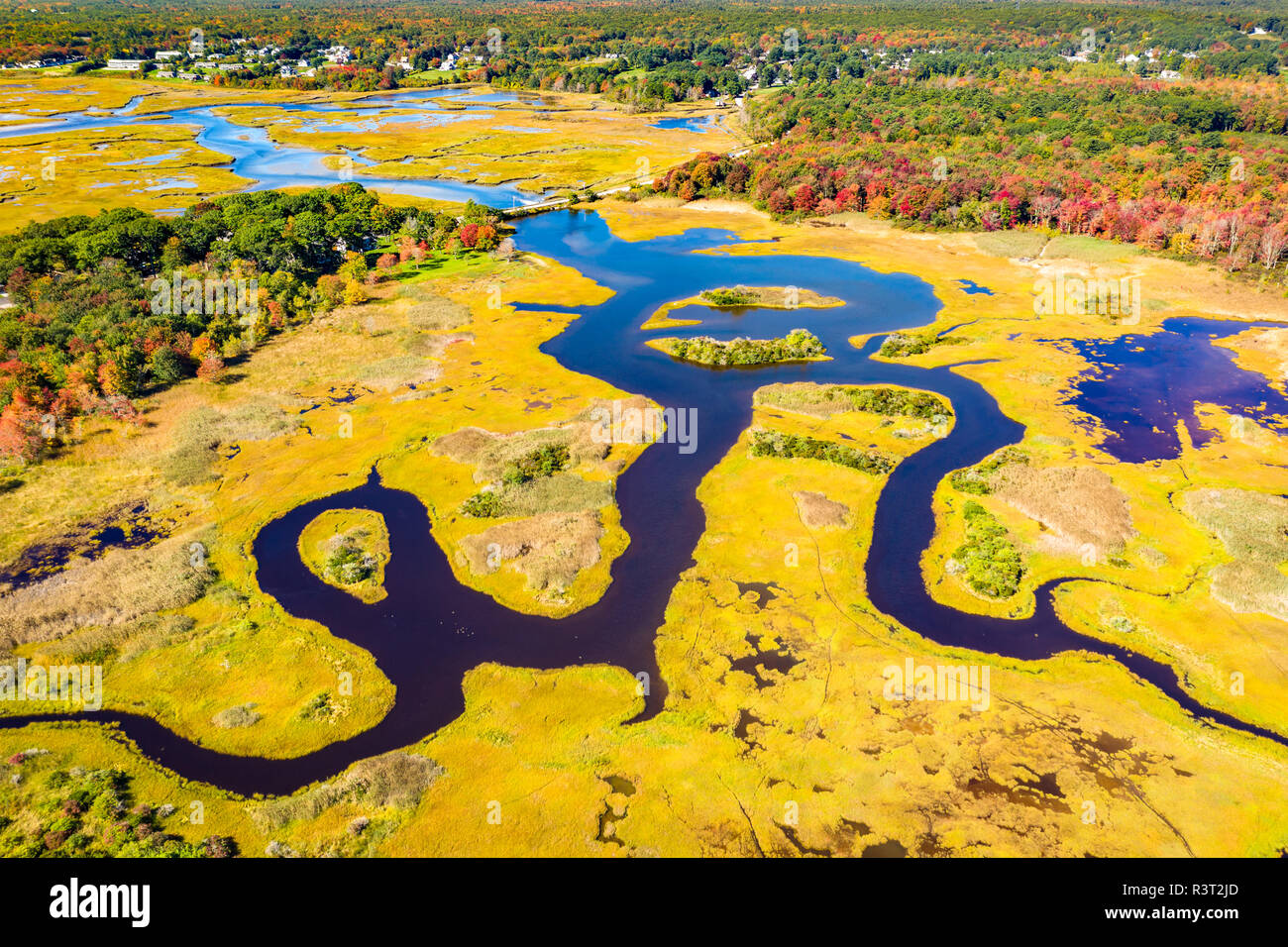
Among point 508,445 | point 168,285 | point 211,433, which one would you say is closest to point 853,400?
point 508,445

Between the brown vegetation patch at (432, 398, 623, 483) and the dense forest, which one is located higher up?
the dense forest

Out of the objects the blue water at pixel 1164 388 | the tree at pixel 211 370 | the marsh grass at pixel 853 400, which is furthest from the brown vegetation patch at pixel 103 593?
the blue water at pixel 1164 388

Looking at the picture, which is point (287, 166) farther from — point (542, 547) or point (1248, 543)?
point (1248, 543)

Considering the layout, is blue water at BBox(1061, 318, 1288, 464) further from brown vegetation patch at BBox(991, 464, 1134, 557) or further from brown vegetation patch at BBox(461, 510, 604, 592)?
brown vegetation patch at BBox(461, 510, 604, 592)

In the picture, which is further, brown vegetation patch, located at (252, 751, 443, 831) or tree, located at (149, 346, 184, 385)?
tree, located at (149, 346, 184, 385)

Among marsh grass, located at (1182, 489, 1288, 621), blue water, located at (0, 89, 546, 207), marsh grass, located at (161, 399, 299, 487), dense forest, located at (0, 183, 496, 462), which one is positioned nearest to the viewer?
marsh grass, located at (1182, 489, 1288, 621)

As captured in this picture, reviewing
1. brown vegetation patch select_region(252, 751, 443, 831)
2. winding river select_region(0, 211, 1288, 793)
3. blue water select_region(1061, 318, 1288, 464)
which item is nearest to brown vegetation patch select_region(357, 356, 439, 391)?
winding river select_region(0, 211, 1288, 793)
